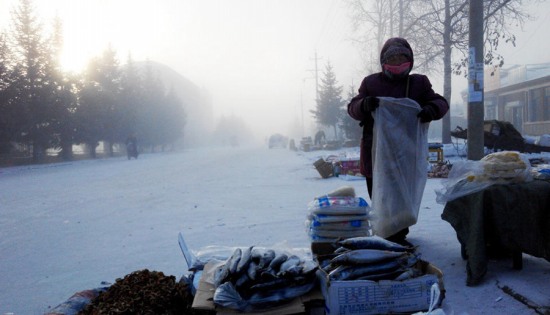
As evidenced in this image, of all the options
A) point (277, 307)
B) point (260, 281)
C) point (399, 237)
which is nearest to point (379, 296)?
point (277, 307)

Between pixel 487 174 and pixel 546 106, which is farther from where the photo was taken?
pixel 546 106

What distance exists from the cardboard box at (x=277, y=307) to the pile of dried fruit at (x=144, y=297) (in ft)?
0.66

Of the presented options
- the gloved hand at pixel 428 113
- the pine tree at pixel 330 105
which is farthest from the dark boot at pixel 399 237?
the pine tree at pixel 330 105

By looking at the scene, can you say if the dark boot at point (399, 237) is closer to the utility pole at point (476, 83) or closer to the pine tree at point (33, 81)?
the utility pole at point (476, 83)

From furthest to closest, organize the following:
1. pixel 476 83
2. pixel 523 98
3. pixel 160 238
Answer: pixel 523 98 → pixel 476 83 → pixel 160 238

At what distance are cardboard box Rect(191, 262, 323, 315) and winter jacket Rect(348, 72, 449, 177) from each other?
1.89 metres

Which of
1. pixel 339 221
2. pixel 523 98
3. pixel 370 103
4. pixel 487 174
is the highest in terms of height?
pixel 523 98

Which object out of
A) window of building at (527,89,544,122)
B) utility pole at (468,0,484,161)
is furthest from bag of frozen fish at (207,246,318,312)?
window of building at (527,89,544,122)

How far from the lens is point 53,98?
33.8 meters

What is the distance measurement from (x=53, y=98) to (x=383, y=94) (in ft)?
120

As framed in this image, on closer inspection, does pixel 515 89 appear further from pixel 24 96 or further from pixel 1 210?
pixel 24 96

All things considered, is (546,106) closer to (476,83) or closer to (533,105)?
(533,105)

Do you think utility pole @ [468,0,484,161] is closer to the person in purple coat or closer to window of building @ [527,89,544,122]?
the person in purple coat

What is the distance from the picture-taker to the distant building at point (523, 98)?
3256cm
